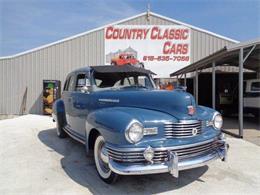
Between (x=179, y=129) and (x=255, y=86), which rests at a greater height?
(x=255, y=86)

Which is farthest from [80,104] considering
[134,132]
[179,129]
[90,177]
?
[179,129]

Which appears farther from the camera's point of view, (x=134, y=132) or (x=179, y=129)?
(x=179, y=129)

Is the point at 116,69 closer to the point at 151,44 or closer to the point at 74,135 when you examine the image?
Result: the point at 74,135

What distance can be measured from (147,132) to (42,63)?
12482mm

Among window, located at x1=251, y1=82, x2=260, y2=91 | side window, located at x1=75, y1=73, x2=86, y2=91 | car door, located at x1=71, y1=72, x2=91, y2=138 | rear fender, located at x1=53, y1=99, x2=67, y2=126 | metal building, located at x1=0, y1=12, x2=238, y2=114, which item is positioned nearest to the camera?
car door, located at x1=71, y1=72, x2=91, y2=138

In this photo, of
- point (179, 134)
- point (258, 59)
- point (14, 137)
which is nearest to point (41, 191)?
point (179, 134)

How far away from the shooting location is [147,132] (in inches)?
140

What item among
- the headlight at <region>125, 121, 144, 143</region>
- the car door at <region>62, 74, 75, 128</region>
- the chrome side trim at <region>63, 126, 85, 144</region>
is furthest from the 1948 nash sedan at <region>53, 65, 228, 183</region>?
the car door at <region>62, 74, 75, 128</region>

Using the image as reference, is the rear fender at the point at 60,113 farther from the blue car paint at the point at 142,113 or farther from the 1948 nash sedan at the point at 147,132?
the blue car paint at the point at 142,113

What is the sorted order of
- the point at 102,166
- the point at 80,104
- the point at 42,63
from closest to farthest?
the point at 102,166 → the point at 80,104 → the point at 42,63

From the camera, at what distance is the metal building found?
1462 cm

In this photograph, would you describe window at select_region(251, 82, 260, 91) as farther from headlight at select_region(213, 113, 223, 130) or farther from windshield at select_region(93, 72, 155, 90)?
headlight at select_region(213, 113, 223, 130)

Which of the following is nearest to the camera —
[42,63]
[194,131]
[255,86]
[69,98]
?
[194,131]

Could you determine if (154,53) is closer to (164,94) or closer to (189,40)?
(189,40)
